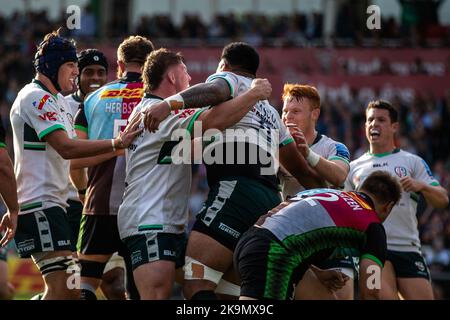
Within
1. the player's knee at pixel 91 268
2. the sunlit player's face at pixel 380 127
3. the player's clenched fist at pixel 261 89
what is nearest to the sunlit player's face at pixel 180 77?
the player's clenched fist at pixel 261 89

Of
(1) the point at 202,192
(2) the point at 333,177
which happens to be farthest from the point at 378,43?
(2) the point at 333,177

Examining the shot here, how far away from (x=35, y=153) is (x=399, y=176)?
13.5 ft

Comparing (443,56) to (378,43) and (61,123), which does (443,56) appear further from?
(61,123)

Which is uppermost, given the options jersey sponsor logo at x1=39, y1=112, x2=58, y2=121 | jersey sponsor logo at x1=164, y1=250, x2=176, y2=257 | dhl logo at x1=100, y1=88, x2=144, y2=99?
dhl logo at x1=100, y1=88, x2=144, y2=99

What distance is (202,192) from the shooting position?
20.9 meters

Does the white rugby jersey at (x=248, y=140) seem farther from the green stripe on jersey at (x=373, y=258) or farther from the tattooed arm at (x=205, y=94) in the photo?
the green stripe on jersey at (x=373, y=258)

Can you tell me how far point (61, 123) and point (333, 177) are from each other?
2306mm

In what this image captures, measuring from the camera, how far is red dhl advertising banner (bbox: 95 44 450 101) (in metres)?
23.6

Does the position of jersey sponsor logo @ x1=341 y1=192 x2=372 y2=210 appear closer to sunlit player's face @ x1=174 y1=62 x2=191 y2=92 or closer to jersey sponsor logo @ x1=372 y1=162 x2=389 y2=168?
sunlit player's face @ x1=174 y1=62 x2=191 y2=92

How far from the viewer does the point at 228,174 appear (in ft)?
24.5

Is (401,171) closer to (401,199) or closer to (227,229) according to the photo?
(401,199)

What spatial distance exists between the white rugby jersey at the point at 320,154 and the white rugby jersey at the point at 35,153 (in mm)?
2025

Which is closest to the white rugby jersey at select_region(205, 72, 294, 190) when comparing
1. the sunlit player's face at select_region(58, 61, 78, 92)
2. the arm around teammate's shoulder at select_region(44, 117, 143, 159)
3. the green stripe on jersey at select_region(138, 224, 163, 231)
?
the green stripe on jersey at select_region(138, 224, 163, 231)
